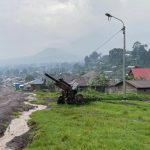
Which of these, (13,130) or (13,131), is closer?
(13,131)

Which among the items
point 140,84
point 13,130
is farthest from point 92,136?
point 140,84

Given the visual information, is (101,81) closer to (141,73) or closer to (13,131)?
(141,73)

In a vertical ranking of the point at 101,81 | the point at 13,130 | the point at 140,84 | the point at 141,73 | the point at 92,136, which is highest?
the point at 92,136

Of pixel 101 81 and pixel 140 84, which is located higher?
pixel 140 84

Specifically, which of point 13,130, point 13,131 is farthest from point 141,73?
point 13,131

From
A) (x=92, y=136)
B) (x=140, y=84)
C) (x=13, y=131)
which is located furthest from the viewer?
(x=140, y=84)

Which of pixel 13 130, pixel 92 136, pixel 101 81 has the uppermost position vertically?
pixel 92 136

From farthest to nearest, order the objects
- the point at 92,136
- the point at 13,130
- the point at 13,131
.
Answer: the point at 13,130 < the point at 13,131 < the point at 92,136

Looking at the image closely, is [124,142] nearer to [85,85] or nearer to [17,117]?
[17,117]

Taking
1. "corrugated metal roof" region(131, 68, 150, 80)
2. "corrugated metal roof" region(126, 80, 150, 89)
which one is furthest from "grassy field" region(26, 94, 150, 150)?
"corrugated metal roof" region(131, 68, 150, 80)

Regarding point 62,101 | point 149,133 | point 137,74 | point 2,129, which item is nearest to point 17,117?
point 2,129

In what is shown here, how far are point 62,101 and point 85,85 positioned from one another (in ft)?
207

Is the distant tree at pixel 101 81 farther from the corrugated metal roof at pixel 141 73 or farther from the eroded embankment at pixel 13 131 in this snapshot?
the eroded embankment at pixel 13 131

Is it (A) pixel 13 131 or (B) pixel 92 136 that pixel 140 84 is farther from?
(B) pixel 92 136
